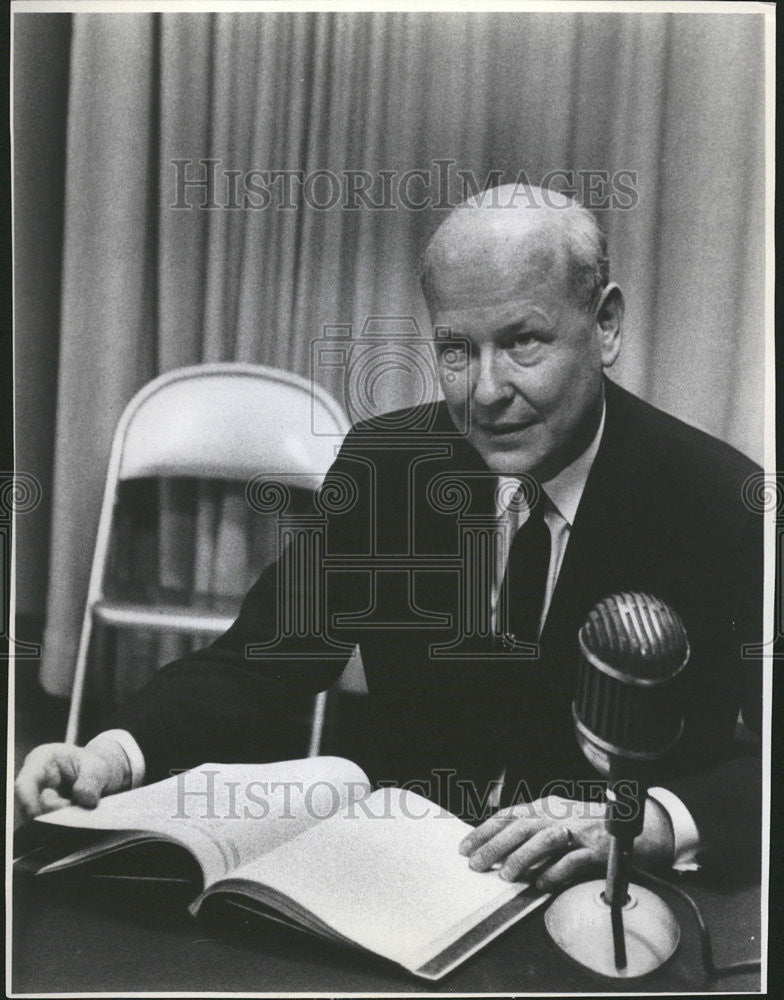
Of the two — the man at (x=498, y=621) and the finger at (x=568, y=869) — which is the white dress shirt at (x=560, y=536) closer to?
the man at (x=498, y=621)

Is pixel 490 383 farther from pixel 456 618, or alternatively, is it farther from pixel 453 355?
pixel 456 618

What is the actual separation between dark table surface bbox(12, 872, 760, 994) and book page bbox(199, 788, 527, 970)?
55mm

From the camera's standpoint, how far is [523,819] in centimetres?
167

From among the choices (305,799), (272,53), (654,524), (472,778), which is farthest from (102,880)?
(272,53)

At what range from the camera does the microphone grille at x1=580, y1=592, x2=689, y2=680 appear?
64.6 inches

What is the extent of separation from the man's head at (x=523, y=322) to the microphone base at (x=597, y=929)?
779mm

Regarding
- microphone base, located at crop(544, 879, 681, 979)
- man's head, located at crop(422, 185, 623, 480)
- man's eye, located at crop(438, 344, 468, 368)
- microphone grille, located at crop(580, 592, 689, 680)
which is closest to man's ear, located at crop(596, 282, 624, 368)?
man's head, located at crop(422, 185, 623, 480)

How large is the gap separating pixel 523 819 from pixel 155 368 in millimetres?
1076

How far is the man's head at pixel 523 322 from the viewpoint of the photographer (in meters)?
1.61

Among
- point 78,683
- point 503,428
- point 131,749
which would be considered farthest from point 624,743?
point 78,683

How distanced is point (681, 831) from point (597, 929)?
235mm

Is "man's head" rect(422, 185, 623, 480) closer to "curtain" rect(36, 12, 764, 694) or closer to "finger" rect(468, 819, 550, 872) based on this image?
"curtain" rect(36, 12, 764, 694)

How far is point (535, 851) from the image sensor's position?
5.40ft

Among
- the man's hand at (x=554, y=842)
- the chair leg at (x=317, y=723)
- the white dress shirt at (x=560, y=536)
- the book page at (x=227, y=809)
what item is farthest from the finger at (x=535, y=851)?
the chair leg at (x=317, y=723)
